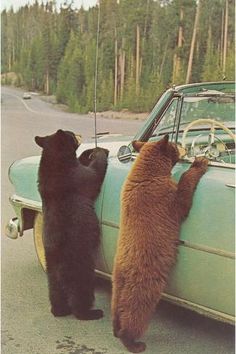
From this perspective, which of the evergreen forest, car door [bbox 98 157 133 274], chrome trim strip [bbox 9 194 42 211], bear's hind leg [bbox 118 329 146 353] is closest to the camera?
bear's hind leg [bbox 118 329 146 353]

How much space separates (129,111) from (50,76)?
101 centimetres

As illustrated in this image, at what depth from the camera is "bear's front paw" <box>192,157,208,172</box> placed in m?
3.11

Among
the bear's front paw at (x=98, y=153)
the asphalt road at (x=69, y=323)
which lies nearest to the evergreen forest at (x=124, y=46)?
the asphalt road at (x=69, y=323)

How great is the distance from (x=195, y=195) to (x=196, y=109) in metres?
0.78

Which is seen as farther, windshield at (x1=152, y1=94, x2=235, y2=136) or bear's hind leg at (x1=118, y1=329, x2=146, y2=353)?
windshield at (x1=152, y1=94, x2=235, y2=136)

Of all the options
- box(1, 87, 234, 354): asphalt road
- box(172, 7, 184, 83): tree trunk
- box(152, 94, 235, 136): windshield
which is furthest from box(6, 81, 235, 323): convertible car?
box(172, 7, 184, 83): tree trunk

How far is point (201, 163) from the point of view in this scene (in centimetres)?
313

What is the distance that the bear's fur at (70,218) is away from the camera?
3.65 m

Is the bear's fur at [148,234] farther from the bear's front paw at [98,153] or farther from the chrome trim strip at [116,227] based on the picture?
the bear's front paw at [98,153]

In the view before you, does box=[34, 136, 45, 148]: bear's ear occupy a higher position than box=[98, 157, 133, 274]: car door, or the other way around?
box=[34, 136, 45, 148]: bear's ear

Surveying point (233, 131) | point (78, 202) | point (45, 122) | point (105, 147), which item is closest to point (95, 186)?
point (78, 202)

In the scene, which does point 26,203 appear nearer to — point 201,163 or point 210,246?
point 201,163

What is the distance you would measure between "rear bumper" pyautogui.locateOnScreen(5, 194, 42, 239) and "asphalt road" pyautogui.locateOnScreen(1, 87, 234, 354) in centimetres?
32

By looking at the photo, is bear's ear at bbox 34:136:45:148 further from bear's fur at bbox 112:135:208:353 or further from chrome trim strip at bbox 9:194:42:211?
bear's fur at bbox 112:135:208:353
